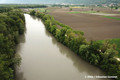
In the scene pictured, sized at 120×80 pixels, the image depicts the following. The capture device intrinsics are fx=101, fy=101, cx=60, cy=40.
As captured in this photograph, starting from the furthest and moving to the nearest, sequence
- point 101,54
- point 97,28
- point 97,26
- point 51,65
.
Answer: point 97,26, point 97,28, point 51,65, point 101,54

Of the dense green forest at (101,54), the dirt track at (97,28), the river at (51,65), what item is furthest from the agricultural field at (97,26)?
the river at (51,65)

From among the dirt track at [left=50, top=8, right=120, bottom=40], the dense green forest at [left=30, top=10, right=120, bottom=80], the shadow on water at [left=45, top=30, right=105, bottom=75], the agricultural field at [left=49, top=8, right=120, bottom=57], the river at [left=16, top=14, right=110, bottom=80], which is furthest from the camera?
the dirt track at [left=50, top=8, right=120, bottom=40]

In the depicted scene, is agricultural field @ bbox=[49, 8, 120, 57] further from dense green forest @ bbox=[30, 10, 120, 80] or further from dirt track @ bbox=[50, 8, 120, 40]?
dense green forest @ bbox=[30, 10, 120, 80]

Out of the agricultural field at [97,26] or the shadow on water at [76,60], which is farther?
the agricultural field at [97,26]

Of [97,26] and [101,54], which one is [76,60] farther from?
[97,26]

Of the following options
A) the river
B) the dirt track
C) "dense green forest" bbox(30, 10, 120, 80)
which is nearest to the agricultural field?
the dirt track

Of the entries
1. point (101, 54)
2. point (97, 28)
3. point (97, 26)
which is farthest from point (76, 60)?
point (97, 26)

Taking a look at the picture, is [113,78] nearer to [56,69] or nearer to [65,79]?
[65,79]

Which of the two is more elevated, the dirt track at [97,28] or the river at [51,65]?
the dirt track at [97,28]

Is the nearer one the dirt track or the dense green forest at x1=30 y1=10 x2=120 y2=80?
the dense green forest at x1=30 y1=10 x2=120 y2=80

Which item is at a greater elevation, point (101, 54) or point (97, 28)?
point (97, 28)

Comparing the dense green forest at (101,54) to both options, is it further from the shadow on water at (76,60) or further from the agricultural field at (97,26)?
the agricultural field at (97,26)
